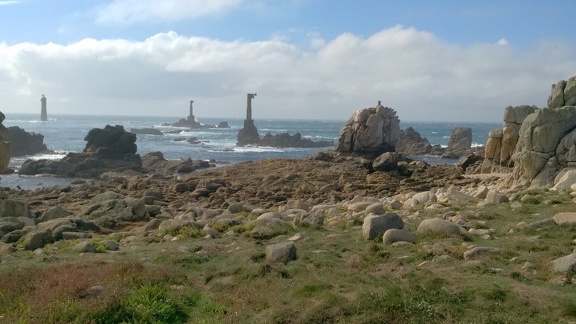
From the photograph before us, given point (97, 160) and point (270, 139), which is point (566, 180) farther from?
point (270, 139)

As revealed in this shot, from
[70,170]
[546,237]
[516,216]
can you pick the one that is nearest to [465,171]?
[516,216]

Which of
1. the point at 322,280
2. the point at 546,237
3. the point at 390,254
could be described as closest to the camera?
the point at 322,280

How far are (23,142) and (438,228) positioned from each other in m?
63.6

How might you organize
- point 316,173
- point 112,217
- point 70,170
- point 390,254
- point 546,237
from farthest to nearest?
1. point 70,170
2. point 316,173
3. point 112,217
4. point 546,237
5. point 390,254

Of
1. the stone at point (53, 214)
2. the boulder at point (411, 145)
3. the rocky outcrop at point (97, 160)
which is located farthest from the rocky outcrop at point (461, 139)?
the stone at point (53, 214)

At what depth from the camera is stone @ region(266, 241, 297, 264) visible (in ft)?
30.1

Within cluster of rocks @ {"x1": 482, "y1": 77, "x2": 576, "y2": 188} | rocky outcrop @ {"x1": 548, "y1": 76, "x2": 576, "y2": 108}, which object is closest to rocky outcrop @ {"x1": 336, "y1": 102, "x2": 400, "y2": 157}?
rocky outcrop @ {"x1": 548, "y1": 76, "x2": 576, "y2": 108}

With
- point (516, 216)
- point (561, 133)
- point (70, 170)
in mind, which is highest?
point (561, 133)

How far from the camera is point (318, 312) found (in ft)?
21.9

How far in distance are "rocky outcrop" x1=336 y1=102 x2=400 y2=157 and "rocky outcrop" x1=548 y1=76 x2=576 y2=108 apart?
23.8 m

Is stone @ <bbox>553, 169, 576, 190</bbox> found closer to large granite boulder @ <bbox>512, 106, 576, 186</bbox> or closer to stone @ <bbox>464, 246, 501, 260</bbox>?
large granite boulder @ <bbox>512, 106, 576, 186</bbox>

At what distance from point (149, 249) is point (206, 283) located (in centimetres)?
303

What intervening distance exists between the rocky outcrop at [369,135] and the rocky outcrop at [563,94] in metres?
23.8

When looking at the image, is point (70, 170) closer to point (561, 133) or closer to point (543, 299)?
point (561, 133)
